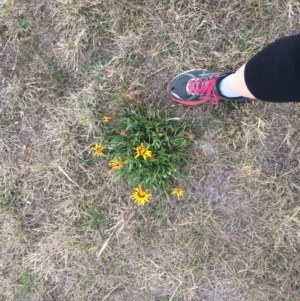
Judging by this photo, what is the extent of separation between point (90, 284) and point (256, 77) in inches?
61.5

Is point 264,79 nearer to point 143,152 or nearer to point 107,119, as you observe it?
point 143,152

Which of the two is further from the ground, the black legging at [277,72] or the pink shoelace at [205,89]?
the black legging at [277,72]

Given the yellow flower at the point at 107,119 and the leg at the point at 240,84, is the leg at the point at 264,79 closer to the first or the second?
the leg at the point at 240,84

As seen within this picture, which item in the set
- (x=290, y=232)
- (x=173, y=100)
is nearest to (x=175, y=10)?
(x=173, y=100)

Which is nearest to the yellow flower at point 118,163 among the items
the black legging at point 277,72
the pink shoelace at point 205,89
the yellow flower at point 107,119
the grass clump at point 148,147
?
the grass clump at point 148,147

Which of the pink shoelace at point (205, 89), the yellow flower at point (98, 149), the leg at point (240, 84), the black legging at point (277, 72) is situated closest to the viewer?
the black legging at point (277, 72)

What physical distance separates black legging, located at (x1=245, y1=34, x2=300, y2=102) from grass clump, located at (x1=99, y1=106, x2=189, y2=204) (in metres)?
0.65

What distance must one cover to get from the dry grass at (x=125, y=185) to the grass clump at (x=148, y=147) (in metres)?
0.08

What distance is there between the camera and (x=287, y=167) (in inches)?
87.3

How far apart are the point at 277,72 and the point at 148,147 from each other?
2.88 ft

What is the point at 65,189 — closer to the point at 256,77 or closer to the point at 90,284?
the point at 90,284

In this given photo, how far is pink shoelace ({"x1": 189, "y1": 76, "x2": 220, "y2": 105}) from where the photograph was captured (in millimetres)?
2094

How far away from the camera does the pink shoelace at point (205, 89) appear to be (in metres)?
2.09

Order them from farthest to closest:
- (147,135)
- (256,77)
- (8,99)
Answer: (8,99), (147,135), (256,77)
